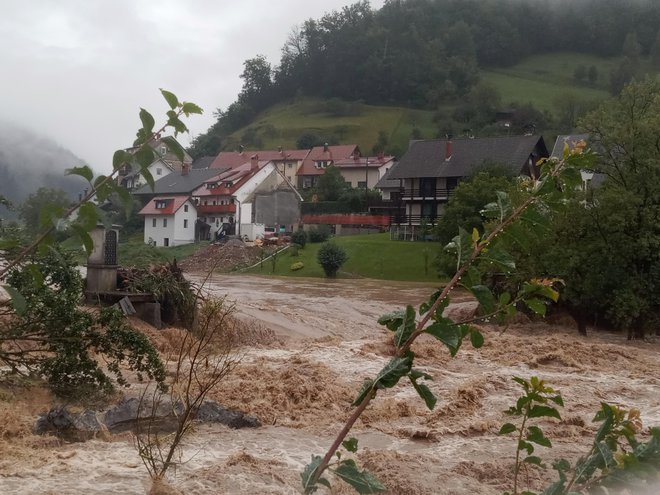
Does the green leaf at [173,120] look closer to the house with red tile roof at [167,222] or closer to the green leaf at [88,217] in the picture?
the green leaf at [88,217]

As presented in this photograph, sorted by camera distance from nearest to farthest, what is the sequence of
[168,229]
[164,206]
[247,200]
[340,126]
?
[168,229], [164,206], [247,200], [340,126]

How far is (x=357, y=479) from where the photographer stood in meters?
2.42

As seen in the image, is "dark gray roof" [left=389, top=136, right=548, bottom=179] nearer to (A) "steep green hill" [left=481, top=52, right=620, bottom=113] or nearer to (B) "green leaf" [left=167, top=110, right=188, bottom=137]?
(A) "steep green hill" [left=481, top=52, right=620, bottom=113]

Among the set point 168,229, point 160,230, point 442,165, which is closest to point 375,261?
point 442,165

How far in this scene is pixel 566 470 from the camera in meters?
2.56

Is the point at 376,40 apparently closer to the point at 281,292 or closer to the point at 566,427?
the point at 281,292

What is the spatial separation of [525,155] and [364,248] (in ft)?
52.5

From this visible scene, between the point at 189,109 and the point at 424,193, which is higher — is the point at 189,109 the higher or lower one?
the lower one

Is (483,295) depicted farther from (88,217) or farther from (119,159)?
(119,159)

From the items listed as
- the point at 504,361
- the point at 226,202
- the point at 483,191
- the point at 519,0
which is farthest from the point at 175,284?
the point at 519,0

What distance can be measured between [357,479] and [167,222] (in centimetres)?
6620

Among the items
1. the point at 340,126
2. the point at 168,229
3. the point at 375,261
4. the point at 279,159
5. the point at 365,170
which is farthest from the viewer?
the point at 340,126

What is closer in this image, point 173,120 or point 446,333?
point 446,333

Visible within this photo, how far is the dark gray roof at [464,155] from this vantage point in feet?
191
